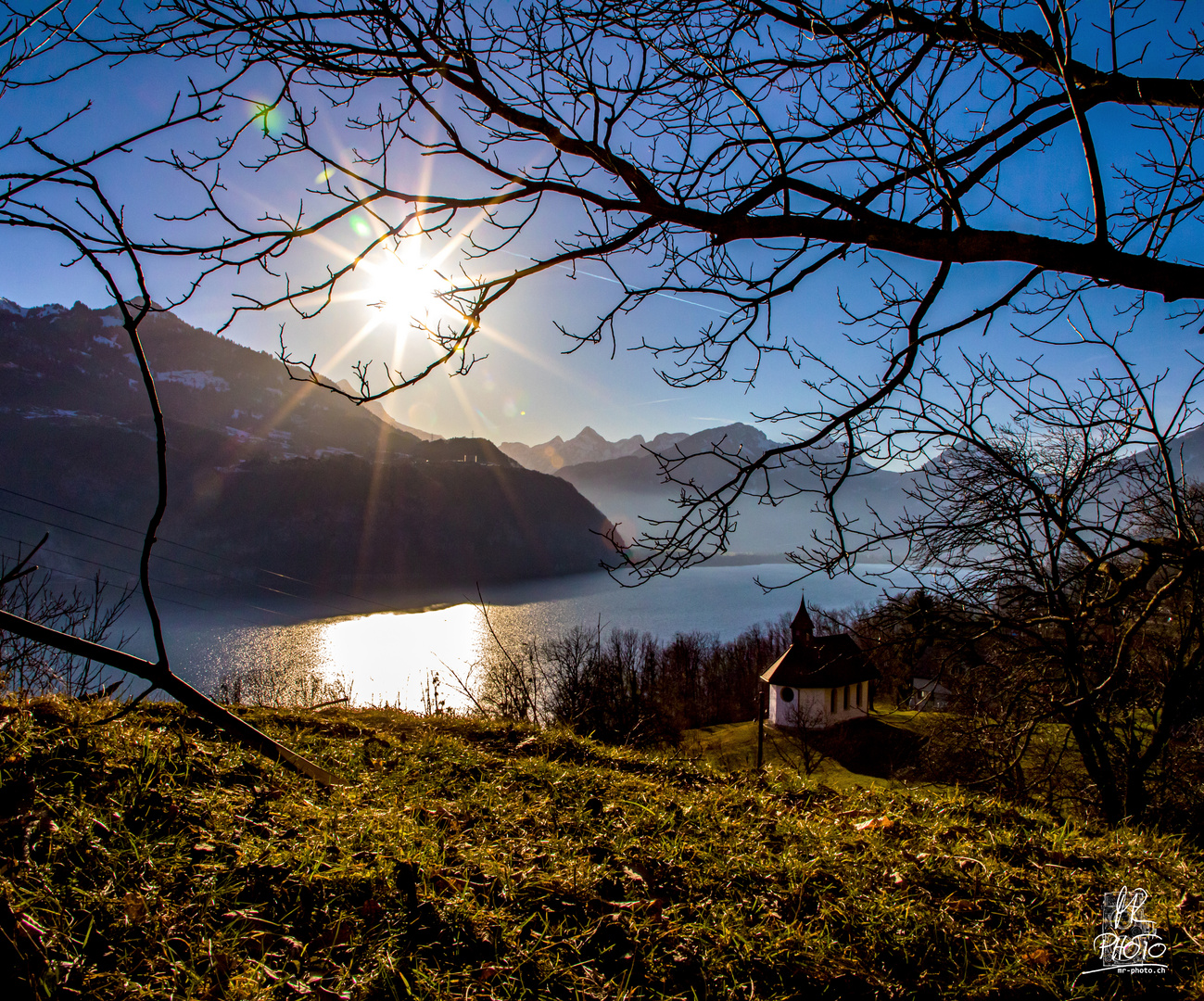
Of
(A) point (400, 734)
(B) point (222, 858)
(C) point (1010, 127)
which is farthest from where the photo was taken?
(A) point (400, 734)

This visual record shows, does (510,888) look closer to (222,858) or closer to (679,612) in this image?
(222,858)

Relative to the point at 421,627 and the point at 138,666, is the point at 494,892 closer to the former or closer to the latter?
the point at 138,666

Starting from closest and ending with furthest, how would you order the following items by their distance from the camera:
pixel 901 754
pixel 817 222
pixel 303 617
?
pixel 817 222
pixel 901 754
pixel 303 617

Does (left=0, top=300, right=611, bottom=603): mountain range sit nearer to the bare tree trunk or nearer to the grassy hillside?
the grassy hillside

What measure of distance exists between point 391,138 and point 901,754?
3554 cm

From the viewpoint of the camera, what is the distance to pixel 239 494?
121875 millimetres

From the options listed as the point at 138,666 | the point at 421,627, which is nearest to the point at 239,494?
the point at 421,627

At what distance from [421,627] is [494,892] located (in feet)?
255

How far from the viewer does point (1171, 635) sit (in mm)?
9141

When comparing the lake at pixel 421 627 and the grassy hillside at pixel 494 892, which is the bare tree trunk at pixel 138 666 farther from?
the lake at pixel 421 627

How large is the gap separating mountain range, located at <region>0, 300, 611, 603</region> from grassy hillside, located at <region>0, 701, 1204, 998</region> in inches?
3218

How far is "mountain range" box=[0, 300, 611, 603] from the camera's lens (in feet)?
361

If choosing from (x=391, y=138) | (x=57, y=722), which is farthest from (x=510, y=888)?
(x=391, y=138)

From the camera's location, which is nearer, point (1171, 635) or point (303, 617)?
point (1171, 635)
